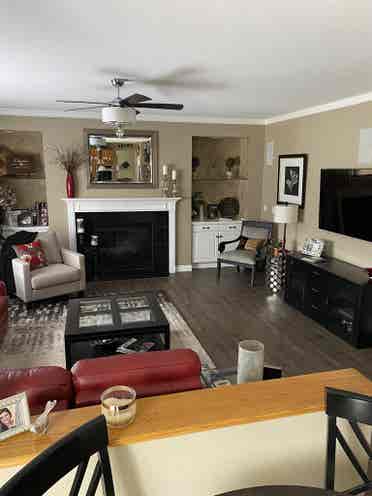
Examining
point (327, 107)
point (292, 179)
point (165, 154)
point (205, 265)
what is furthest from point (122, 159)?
point (327, 107)

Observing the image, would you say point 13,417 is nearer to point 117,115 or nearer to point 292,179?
point 117,115

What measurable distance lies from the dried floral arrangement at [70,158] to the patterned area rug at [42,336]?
2143mm

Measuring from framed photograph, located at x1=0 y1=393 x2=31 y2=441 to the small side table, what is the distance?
4.49 m

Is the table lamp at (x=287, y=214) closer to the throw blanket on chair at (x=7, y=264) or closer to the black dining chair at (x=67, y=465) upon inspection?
the throw blanket on chair at (x=7, y=264)

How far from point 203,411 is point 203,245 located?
5440 mm

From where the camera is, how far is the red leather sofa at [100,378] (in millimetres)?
1822

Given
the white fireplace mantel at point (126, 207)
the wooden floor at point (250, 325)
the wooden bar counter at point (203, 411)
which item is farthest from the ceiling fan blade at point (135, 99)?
the white fireplace mantel at point (126, 207)

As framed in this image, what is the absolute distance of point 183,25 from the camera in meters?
2.34

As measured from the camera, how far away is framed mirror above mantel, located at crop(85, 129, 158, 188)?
20.4 ft

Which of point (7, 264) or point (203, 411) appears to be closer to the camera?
point (203, 411)

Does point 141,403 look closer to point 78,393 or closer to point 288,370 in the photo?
point 78,393

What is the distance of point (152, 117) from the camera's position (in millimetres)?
6246

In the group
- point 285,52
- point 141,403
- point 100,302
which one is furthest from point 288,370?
point 285,52

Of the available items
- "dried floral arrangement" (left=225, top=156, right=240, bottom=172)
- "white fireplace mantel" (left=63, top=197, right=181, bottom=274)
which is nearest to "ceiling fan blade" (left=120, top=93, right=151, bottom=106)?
"white fireplace mantel" (left=63, top=197, right=181, bottom=274)
